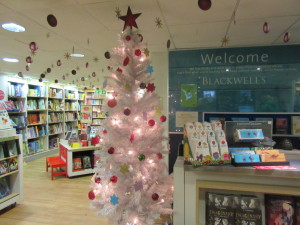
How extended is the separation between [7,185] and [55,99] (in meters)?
4.76

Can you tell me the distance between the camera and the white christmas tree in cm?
188

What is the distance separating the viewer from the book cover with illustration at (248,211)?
1445 millimetres

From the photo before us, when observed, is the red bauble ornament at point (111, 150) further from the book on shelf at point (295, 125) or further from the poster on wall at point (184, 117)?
the book on shelf at point (295, 125)

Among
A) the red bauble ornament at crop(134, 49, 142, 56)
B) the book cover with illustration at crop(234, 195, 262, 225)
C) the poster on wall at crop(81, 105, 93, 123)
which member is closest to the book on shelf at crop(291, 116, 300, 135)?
the book cover with illustration at crop(234, 195, 262, 225)

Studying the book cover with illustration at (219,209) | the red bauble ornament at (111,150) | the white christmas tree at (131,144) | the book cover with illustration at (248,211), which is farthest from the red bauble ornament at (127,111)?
the book cover with illustration at (248,211)

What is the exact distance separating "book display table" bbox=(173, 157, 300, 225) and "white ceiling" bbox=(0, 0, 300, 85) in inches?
58.3

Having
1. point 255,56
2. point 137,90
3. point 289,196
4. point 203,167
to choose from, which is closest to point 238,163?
point 203,167

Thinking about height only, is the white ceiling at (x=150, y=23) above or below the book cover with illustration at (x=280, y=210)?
above

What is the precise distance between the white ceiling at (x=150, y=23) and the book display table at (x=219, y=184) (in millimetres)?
1481

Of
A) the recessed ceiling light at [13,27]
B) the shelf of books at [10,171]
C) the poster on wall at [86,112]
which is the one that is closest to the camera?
the recessed ceiling light at [13,27]

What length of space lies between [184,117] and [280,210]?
94.6 inches

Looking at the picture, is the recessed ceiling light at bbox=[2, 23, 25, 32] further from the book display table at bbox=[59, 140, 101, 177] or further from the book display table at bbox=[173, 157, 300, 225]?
the book display table at bbox=[59, 140, 101, 177]

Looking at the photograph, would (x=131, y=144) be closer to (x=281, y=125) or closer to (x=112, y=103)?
(x=112, y=103)

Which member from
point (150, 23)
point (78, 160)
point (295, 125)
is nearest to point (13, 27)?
point (150, 23)
